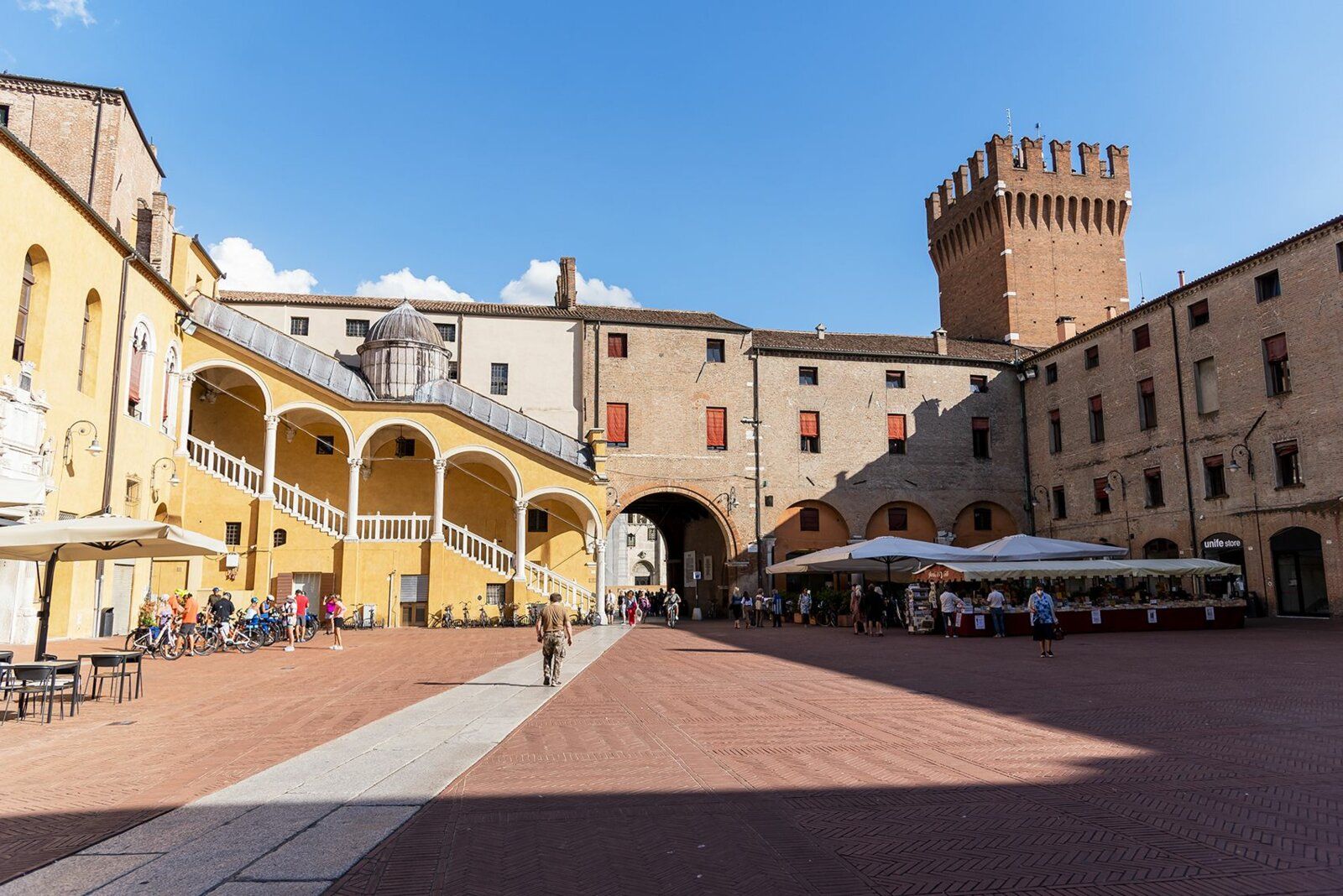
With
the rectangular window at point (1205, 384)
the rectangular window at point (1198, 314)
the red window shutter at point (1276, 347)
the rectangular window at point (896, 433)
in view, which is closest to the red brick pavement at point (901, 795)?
the red window shutter at point (1276, 347)

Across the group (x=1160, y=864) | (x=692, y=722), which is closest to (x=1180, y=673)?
(x=692, y=722)

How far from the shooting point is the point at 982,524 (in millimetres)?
39750

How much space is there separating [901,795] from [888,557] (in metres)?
19.7

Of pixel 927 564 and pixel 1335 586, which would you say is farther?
pixel 927 564

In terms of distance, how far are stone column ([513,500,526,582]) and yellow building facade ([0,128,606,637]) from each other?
0.26 ft

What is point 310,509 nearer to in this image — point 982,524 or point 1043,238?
point 982,524

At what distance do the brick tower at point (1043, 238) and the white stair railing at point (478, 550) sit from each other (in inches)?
1115

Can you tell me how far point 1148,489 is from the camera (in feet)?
108

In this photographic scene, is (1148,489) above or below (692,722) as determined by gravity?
above

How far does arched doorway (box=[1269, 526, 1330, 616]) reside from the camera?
2636cm

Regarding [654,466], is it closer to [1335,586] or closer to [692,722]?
[1335,586]

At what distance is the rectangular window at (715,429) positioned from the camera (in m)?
36.7

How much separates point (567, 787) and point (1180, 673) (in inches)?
444

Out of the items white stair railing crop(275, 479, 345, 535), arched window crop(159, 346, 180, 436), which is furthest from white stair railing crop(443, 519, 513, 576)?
arched window crop(159, 346, 180, 436)
